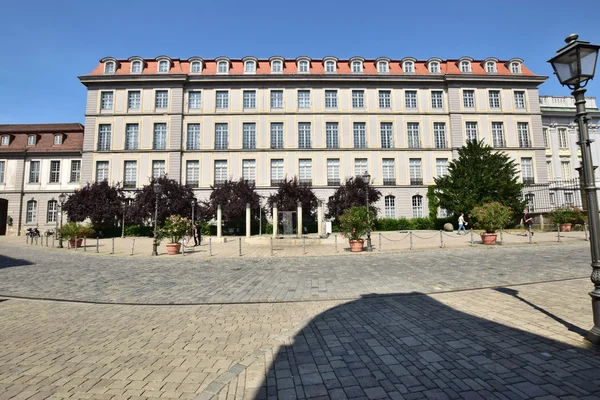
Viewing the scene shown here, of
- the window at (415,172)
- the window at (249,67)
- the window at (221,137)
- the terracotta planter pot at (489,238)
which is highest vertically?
the window at (249,67)

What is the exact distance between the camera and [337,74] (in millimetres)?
35031

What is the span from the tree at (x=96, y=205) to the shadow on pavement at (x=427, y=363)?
1243 inches

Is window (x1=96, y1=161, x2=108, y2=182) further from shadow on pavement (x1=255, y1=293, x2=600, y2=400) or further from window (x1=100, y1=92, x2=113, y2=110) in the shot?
shadow on pavement (x1=255, y1=293, x2=600, y2=400)

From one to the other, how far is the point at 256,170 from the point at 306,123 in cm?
825

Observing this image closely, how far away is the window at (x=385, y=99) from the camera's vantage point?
36062mm

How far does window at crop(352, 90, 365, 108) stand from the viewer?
36062 millimetres

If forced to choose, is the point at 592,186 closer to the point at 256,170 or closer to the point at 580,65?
the point at 580,65

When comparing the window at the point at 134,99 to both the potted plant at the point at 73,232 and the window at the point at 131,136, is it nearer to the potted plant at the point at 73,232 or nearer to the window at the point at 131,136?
the window at the point at 131,136

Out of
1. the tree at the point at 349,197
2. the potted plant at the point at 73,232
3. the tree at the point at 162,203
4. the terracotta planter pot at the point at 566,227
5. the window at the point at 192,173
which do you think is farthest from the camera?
the window at the point at 192,173

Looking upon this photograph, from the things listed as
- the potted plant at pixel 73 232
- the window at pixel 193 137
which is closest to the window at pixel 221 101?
the window at pixel 193 137

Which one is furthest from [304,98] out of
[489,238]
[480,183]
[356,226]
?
[489,238]

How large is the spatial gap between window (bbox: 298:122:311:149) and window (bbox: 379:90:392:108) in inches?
369

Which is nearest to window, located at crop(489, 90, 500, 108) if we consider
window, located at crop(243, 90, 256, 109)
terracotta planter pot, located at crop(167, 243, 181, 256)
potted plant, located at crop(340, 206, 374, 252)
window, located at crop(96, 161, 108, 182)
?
window, located at crop(243, 90, 256, 109)

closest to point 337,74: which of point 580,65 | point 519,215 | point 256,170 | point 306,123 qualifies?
point 306,123
